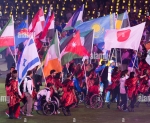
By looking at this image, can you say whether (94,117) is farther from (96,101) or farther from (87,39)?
(87,39)

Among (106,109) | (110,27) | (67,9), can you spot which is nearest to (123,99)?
(106,109)

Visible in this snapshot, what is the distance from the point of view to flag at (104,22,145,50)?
66.6 feet

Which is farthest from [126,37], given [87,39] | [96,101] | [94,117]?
[94,117]

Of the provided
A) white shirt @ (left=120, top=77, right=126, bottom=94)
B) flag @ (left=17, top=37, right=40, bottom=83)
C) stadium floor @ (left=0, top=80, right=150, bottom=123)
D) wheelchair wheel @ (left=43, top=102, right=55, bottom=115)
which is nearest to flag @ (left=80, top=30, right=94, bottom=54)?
white shirt @ (left=120, top=77, right=126, bottom=94)

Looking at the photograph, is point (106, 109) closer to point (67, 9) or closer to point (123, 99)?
point (123, 99)

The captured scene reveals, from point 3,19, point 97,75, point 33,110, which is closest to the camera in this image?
point 33,110

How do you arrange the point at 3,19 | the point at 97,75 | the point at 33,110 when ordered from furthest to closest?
the point at 3,19 < the point at 97,75 < the point at 33,110

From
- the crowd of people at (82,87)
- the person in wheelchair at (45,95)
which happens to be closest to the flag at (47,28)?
the crowd of people at (82,87)

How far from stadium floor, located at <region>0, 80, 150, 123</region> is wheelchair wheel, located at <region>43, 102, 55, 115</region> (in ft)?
0.56

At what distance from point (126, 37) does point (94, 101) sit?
243cm

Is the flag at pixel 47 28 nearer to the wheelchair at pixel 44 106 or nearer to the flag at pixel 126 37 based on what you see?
the flag at pixel 126 37

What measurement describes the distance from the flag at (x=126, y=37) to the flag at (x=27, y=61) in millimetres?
3107

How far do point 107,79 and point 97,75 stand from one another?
623mm

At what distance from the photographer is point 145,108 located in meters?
21.0
